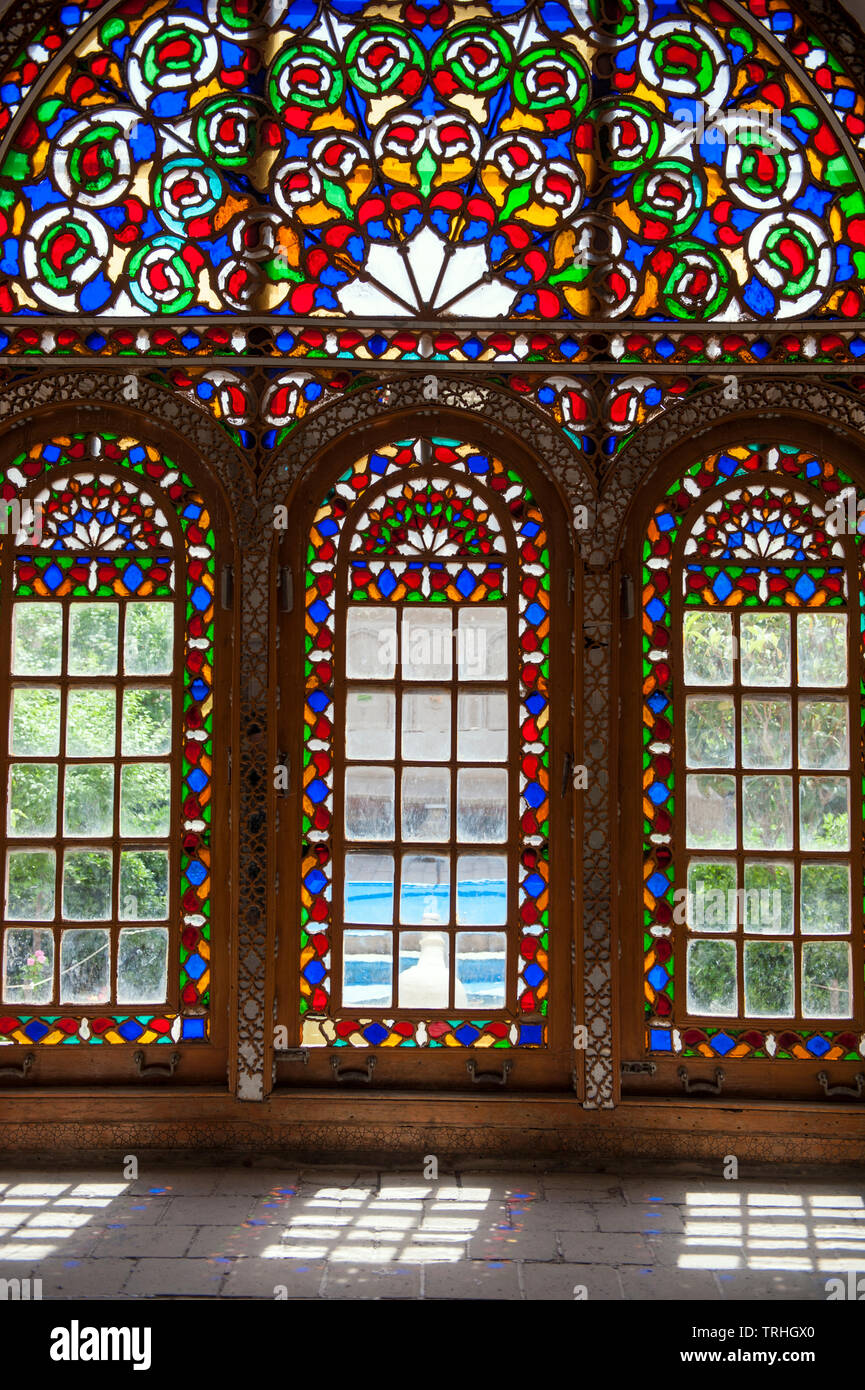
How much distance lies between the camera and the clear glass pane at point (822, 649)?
13.1 ft

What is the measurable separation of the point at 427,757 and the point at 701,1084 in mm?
1394

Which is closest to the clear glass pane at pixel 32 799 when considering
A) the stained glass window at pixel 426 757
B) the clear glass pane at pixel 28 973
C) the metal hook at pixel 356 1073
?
the clear glass pane at pixel 28 973

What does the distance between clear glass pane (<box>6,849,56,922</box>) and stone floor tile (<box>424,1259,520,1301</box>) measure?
5.68ft

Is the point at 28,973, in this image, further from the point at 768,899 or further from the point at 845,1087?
the point at 845,1087

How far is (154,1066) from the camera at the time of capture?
391 cm


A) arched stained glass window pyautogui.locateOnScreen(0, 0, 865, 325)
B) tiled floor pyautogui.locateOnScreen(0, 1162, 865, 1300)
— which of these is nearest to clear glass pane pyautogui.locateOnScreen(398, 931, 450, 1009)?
tiled floor pyautogui.locateOnScreen(0, 1162, 865, 1300)

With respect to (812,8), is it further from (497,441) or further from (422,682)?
(422,682)

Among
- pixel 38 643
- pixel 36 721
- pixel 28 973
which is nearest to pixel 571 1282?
pixel 28 973

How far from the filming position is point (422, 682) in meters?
3.99

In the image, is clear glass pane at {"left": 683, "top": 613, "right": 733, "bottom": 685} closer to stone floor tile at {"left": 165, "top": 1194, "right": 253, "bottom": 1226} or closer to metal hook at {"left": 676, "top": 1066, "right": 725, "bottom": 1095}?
metal hook at {"left": 676, "top": 1066, "right": 725, "bottom": 1095}

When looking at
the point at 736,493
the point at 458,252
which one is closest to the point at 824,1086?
the point at 736,493

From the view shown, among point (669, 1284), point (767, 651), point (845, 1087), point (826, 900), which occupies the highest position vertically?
point (767, 651)

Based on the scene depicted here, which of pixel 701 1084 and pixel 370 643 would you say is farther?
pixel 370 643

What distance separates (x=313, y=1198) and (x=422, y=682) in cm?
164
